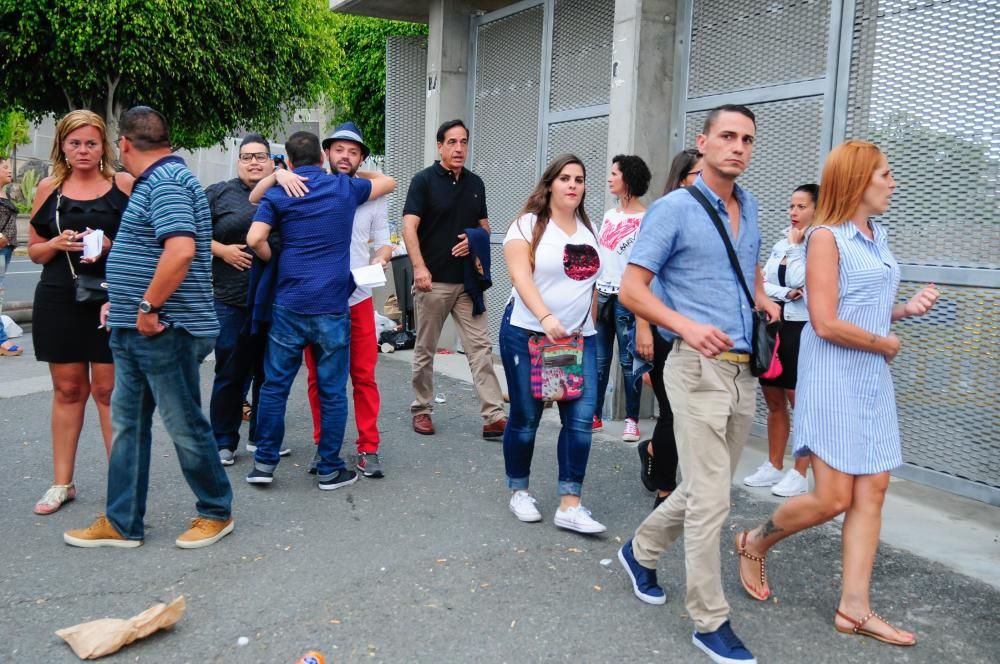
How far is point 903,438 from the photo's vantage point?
18.6ft

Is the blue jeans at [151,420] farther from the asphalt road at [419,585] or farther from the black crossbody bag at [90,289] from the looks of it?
the black crossbody bag at [90,289]

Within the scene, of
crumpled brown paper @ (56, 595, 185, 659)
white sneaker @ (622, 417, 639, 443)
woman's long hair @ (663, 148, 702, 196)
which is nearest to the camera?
crumpled brown paper @ (56, 595, 185, 659)

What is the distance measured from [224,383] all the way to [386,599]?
2.44m

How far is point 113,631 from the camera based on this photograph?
130 inches

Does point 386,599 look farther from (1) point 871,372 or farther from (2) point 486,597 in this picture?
(1) point 871,372

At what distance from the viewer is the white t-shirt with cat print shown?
4.52 metres

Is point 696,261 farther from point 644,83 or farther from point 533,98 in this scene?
point 533,98

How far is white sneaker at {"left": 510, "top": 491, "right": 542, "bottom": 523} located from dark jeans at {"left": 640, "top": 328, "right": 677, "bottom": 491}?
0.65m

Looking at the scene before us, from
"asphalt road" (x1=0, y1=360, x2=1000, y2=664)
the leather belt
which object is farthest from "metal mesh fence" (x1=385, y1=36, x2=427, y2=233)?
the leather belt

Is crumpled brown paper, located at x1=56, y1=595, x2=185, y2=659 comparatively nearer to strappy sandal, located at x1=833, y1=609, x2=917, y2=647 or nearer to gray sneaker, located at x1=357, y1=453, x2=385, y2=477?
gray sneaker, located at x1=357, y1=453, x2=385, y2=477

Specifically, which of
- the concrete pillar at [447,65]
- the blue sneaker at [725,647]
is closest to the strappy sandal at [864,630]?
the blue sneaker at [725,647]

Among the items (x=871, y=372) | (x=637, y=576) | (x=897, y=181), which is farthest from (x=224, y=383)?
(x=897, y=181)

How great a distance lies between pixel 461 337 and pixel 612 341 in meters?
1.06

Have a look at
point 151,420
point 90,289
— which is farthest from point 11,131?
point 151,420
